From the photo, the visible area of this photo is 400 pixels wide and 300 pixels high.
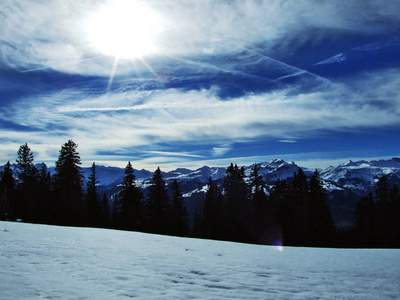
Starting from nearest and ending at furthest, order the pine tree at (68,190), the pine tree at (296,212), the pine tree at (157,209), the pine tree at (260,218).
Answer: the pine tree at (68,190), the pine tree at (296,212), the pine tree at (260,218), the pine tree at (157,209)

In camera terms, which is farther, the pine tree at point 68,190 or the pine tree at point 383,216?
the pine tree at point 383,216

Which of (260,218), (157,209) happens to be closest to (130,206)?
(157,209)

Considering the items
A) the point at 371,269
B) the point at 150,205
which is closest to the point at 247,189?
the point at 150,205

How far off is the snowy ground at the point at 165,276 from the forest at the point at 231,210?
34197 millimetres

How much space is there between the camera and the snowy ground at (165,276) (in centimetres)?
486

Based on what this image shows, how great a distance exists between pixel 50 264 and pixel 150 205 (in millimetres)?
42152

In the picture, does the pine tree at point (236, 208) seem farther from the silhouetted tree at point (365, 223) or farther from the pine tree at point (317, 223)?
the silhouetted tree at point (365, 223)

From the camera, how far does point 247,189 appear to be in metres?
50.2

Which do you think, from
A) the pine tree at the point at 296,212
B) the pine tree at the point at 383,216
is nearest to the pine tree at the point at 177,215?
the pine tree at the point at 296,212

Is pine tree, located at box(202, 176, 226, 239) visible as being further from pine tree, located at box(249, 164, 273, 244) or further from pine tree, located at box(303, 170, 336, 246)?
pine tree, located at box(303, 170, 336, 246)

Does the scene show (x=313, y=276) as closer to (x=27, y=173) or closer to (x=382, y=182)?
(x=382, y=182)

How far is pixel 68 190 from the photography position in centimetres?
3916

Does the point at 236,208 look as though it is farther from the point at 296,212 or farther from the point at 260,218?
the point at 296,212

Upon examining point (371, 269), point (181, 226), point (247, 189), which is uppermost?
point (247, 189)
